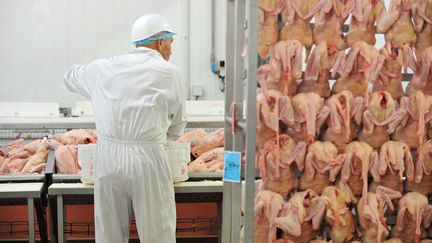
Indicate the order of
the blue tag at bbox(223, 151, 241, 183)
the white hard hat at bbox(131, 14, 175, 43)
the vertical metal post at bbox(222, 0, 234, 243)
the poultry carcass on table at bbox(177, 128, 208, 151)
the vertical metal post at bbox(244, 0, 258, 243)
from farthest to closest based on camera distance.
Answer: the poultry carcass on table at bbox(177, 128, 208, 151) → the white hard hat at bbox(131, 14, 175, 43) → the vertical metal post at bbox(222, 0, 234, 243) → the blue tag at bbox(223, 151, 241, 183) → the vertical metal post at bbox(244, 0, 258, 243)

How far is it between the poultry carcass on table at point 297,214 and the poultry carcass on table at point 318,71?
41cm

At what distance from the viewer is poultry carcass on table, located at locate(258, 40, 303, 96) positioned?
1939 millimetres

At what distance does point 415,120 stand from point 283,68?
1.90 ft

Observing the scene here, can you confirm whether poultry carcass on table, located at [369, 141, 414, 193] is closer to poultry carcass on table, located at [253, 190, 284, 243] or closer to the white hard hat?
poultry carcass on table, located at [253, 190, 284, 243]

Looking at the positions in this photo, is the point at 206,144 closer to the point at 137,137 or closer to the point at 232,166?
the point at 137,137

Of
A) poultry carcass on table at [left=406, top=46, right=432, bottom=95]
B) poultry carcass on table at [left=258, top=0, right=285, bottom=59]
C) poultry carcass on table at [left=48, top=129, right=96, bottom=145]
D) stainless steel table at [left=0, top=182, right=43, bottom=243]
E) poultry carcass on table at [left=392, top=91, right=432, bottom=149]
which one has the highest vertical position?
poultry carcass on table at [left=258, top=0, right=285, bottom=59]

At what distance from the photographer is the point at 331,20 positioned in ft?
6.53

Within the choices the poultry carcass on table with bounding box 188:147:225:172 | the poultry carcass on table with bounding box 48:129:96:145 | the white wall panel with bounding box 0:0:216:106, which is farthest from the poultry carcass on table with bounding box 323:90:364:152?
the white wall panel with bounding box 0:0:216:106

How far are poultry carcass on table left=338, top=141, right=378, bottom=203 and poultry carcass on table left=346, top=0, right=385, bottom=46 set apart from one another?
1.36ft

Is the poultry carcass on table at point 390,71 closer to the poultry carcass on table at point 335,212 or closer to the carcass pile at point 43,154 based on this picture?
the poultry carcass on table at point 335,212

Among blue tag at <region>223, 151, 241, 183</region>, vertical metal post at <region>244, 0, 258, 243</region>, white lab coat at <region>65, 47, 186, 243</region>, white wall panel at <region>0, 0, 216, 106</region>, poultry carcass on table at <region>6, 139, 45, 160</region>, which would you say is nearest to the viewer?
vertical metal post at <region>244, 0, 258, 243</region>

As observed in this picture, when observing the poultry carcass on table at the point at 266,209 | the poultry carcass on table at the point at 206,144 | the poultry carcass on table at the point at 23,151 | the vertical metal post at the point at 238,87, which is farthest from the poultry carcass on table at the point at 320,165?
the poultry carcass on table at the point at 23,151

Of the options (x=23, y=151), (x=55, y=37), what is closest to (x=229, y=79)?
(x=23, y=151)

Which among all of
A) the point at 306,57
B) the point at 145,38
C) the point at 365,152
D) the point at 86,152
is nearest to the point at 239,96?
the point at 306,57
